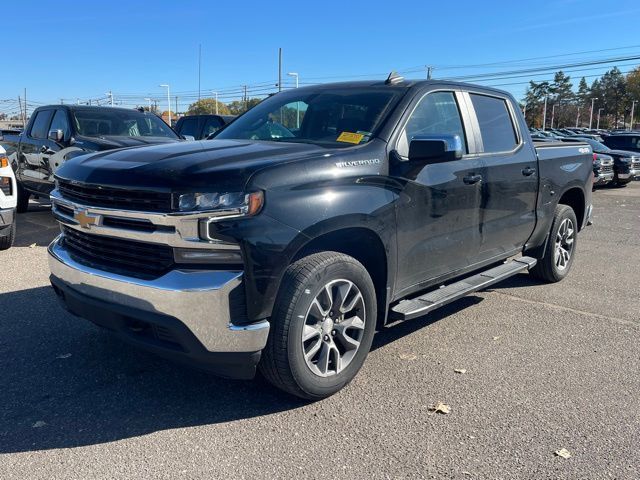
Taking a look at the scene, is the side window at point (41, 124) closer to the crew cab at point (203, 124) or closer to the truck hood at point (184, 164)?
the crew cab at point (203, 124)

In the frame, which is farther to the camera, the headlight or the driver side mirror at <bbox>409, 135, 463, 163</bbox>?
the driver side mirror at <bbox>409, 135, 463, 163</bbox>

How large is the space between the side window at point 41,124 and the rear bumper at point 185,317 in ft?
24.7

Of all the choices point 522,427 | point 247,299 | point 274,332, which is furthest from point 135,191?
point 522,427

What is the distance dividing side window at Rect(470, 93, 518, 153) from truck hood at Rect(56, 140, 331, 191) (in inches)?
70.3

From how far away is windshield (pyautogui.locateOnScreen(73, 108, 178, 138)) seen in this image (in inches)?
360

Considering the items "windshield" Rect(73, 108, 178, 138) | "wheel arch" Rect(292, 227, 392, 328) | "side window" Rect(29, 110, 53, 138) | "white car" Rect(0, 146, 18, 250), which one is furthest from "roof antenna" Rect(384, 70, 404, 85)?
"side window" Rect(29, 110, 53, 138)

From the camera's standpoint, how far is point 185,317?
285 centimetres

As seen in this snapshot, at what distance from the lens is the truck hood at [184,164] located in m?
2.92

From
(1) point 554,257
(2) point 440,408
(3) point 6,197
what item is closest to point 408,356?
(2) point 440,408

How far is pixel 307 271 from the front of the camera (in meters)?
3.12

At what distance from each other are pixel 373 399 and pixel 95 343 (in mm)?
2134

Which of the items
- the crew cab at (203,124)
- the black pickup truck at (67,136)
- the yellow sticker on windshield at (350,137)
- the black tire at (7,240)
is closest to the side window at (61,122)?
the black pickup truck at (67,136)

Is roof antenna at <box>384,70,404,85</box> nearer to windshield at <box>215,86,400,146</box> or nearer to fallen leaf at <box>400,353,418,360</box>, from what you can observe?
A: windshield at <box>215,86,400,146</box>

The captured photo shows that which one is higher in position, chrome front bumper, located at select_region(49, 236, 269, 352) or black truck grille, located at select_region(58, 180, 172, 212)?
black truck grille, located at select_region(58, 180, 172, 212)
